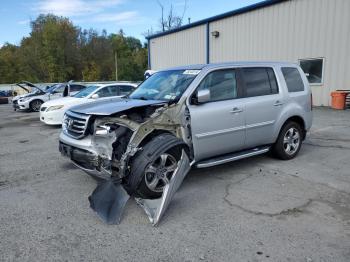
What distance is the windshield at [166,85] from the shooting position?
16.0 ft

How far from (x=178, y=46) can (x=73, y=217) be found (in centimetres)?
2018

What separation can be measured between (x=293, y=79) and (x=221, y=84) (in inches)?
73.1

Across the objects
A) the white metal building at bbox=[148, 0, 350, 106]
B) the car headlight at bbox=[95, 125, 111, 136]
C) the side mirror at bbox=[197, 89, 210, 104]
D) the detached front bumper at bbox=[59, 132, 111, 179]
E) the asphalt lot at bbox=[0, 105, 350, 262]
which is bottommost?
the asphalt lot at bbox=[0, 105, 350, 262]

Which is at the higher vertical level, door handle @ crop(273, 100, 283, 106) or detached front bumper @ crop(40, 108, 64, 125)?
door handle @ crop(273, 100, 283, 106)

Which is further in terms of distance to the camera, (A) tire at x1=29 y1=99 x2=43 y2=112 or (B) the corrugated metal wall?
(B) the corrugated metal wall

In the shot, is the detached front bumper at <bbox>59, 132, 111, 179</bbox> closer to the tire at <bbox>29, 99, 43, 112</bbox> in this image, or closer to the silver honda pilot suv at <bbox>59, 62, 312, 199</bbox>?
the silver honda pilot suv at <bbox>59, 62, 312, 199</bbox>

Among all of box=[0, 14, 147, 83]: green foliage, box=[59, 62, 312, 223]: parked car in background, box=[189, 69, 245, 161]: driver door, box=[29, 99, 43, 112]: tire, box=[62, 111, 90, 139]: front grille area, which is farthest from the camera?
box=[0, 14, 147, 83]: green foliage

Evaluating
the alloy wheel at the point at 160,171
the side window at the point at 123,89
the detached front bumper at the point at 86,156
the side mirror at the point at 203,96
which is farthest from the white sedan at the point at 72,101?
the alloy wheel at the point at 160,171

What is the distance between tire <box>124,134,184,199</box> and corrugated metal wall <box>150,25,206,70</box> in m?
17.2

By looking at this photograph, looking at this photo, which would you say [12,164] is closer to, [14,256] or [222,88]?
[14,256]

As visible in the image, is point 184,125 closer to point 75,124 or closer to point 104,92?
point 75,124

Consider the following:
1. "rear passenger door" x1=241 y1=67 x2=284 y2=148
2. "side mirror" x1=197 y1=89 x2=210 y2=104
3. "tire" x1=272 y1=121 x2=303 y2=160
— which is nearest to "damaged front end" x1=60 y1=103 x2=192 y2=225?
"side mirror" x1=197 y1=89 x2=210 y2=104

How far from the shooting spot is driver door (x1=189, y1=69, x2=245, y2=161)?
4676 millimetres

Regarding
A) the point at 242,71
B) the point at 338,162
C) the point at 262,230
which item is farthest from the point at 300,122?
the point at 262,230
